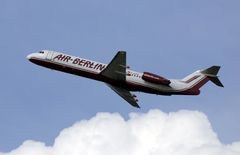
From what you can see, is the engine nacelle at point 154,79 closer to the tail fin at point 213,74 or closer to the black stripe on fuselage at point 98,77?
the black stripe on fuselage at point 98,77

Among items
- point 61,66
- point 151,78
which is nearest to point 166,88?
point 151,78

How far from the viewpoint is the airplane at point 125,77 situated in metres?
105

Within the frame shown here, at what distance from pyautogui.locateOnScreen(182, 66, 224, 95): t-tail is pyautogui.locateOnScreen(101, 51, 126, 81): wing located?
38.5ft

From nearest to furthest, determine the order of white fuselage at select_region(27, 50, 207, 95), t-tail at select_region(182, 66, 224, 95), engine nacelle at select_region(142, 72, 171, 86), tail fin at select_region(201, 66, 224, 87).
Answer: engine nacelle at select_region(142, 72, 171, 86), white fuselage at select_region(27, 50, 207, 95), tail fin at select_region(201, 66, 224, 87), t-tail at select_region(182, 66, 224, 95)

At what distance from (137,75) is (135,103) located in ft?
18.8

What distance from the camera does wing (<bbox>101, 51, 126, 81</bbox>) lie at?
10003 cm

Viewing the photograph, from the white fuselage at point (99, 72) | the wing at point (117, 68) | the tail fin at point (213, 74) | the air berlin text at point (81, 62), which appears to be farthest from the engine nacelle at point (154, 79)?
the tail fin at point (213, 74)

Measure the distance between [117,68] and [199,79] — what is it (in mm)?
16354

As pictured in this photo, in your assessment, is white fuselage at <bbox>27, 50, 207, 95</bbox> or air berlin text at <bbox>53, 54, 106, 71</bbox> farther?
air berlin text at <bbox>53, 54, 106, 71</bbox>

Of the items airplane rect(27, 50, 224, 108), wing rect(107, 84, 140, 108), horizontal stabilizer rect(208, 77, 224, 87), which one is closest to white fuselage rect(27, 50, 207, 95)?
airplane rect(27, 50, 224, 108)

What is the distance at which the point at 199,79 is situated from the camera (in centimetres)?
11088

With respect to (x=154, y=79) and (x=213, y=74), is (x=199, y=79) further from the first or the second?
(x=154, y=79)

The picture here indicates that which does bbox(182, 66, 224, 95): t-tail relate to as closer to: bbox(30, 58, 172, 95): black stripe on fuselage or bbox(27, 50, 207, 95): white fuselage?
bbox(27, 50, 207, 95): white fuselage

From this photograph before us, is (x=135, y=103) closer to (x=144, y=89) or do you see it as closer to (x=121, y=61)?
(x=144, y=89)
